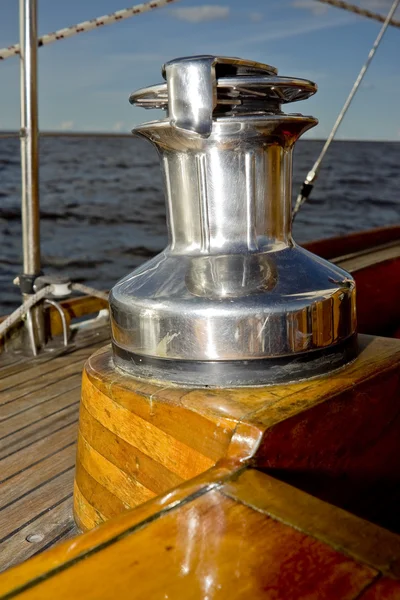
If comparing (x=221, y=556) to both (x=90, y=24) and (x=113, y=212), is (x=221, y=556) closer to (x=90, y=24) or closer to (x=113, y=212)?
(x=90, y=24)

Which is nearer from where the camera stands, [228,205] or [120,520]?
[120,520]

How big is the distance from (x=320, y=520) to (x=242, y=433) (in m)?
0.12

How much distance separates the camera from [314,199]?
21422 mm

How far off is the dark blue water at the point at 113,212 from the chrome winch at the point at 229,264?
24 cm

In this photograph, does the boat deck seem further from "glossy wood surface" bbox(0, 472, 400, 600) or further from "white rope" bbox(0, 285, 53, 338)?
"glossy wood surface" bbox(0, 472, 400, 600)

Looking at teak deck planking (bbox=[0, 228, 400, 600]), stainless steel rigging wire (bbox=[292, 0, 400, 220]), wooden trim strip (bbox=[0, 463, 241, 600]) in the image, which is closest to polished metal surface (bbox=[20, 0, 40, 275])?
teak deck planking (bbox=[0, 228, 400, 600])

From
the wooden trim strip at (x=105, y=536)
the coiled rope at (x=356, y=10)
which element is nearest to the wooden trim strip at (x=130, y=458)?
the wooden trim strip at (x=105, y=536)

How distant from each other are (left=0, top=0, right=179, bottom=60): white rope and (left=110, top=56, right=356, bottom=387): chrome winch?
138 cm

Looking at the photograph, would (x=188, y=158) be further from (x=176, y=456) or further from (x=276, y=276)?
(x=176, y=456)

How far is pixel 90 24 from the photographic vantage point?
212 centimetres

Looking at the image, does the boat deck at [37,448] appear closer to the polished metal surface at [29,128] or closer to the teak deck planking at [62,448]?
the teak deck planking at [62,448]

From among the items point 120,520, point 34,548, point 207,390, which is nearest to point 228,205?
point 207,390

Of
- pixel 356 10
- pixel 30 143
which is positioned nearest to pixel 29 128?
pixel 30 143

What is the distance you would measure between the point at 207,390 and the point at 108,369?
0.14 meters
